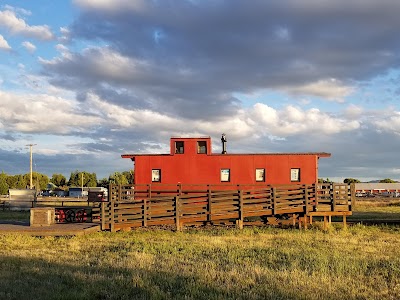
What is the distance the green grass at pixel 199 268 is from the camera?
8117mm

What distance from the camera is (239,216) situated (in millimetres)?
21641

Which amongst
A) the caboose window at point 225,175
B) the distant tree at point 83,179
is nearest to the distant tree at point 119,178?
the distant tree at point 83,179

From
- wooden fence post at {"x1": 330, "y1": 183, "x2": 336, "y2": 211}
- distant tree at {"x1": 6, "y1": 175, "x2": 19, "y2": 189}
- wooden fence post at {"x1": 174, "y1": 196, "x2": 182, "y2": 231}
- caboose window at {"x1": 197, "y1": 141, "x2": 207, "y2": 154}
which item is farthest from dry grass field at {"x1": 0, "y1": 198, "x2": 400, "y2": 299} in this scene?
distant tree at {"x1": 6, "y1": 175, "x2": 19, "y2": 189}

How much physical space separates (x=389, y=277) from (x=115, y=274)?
5981mm

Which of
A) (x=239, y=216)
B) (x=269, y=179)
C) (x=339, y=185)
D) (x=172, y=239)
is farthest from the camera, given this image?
(x=269, y=179)

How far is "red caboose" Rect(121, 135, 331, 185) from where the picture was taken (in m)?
29.1

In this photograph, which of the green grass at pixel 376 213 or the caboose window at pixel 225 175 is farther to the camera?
the caboose window at pixel 225 175

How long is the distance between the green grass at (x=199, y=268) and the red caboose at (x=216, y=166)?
38.6 ft

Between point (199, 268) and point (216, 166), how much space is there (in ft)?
62.9

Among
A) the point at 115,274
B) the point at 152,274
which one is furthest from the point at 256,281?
the point at 115,274

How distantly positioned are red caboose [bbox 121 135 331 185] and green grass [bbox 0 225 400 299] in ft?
38.6

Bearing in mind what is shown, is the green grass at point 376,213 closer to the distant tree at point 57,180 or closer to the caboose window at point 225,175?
the caboose window at point 225,175

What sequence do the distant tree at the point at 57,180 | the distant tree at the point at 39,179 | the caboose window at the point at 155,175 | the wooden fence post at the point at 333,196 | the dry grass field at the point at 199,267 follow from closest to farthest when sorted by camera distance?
the dry grass field at the point at 199,267
the wooden fence post at the point at 333,196
the caboose window at the point at 155,175
the distant tree at the point at 39,179
the distant tree at the point at 57,180

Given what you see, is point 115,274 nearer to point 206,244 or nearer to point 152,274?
point 152,274
